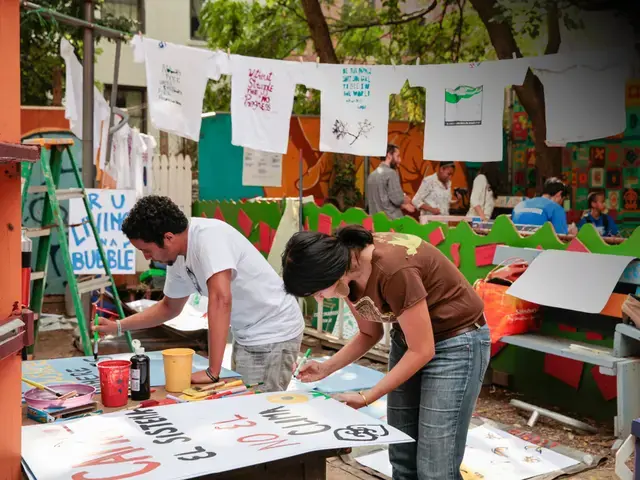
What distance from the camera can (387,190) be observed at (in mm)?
9578

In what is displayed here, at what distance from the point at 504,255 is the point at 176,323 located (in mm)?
3537

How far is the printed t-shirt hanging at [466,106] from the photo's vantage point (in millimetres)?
7600

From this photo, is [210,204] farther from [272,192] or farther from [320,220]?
[320,220]

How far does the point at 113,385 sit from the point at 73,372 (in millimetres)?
641

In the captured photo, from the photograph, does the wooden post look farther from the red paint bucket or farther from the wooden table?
the red paint bucket

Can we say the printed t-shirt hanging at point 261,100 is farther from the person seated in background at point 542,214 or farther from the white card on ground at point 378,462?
the white card on ground at point 378,462

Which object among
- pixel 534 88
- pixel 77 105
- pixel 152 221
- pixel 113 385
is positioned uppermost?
pixel 534 88

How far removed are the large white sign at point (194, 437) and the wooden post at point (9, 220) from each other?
0.23m

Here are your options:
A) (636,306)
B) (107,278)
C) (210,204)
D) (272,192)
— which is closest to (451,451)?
(636,306)

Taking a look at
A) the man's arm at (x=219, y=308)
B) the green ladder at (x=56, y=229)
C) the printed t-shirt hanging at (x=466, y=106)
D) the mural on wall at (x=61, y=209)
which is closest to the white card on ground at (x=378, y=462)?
the man's arm at (x=219, y=308)

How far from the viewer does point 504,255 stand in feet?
20.5

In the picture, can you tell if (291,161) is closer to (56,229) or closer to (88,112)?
(88,112)

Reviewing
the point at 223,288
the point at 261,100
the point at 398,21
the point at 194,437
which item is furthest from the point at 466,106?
the point at 194,437

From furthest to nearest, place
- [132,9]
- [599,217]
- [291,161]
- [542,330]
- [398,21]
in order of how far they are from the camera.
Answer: [132,9] < [291,161] < [398,21] < [599,217] < [542,330]
